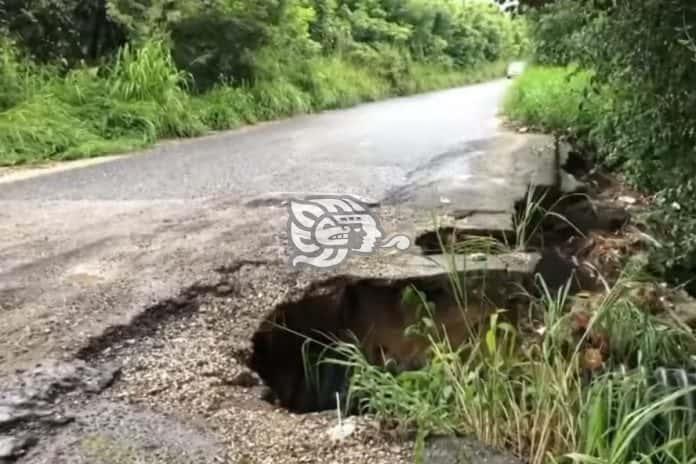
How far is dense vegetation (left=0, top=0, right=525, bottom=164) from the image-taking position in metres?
8.39

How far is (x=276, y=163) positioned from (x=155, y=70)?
11.8 feet

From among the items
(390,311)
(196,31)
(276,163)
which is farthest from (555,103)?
(390,311)

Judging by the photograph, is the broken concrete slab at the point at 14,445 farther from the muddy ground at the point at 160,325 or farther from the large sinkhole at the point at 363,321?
the large sinkhole at the point at 363,321

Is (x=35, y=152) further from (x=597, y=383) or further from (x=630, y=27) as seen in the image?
(x=597, y=383)

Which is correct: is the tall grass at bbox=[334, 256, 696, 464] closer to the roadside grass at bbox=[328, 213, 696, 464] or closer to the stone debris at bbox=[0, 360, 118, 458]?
the roadside grass at bbox=[328, 213, 696, 464]

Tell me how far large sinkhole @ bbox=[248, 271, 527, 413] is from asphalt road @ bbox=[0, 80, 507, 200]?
203 centimetres

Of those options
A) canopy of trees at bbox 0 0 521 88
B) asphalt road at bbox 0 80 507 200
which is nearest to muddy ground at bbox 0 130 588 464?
asphalt road at bbox 0 80 507 200

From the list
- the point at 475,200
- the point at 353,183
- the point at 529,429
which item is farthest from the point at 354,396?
the point at 353,183

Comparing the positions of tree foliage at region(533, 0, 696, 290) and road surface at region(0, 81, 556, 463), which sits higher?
tree foliage at region(533, 0, 696, 290)

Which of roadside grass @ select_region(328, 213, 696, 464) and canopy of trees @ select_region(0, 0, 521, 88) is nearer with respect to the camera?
roadside grass @ select_region(328, 213, 696, 464)

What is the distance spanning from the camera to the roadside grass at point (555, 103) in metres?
7.16

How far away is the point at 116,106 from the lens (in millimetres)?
9039

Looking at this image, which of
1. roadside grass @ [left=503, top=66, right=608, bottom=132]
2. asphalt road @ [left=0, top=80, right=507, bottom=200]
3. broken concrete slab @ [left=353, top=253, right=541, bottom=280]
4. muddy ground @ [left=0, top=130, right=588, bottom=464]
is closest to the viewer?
muddy ground @ [left=0, top=130, right=588, bottom=464]
